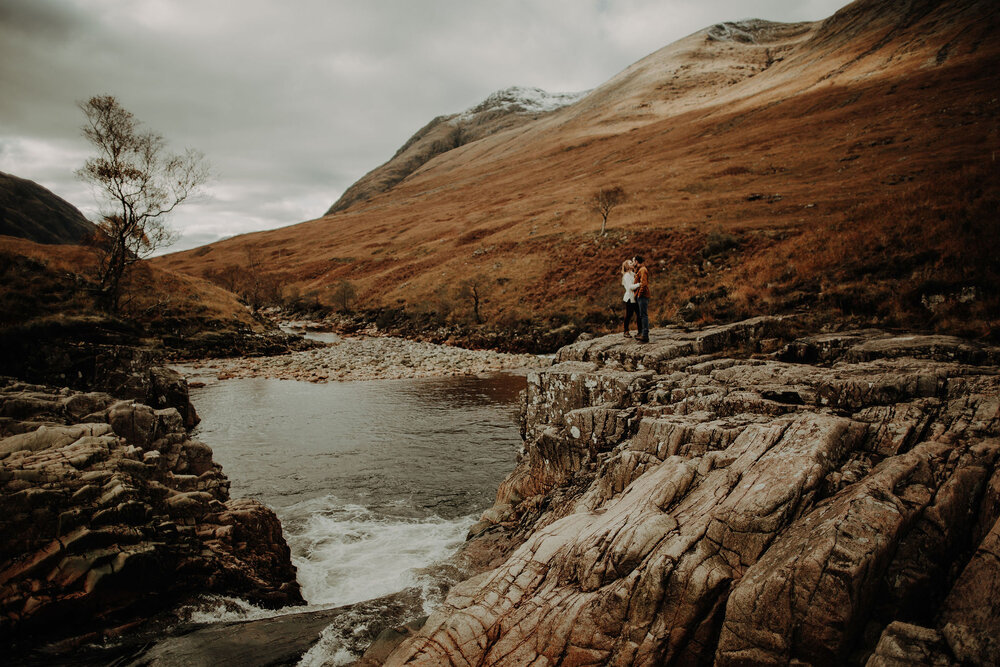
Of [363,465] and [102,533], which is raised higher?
[102,533]

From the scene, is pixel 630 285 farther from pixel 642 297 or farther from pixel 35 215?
pixel 35 215

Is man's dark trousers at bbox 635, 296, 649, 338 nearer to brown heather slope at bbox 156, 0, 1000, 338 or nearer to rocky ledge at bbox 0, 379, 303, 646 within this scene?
brown heather slope at bbox 156, 0, 1000, 338

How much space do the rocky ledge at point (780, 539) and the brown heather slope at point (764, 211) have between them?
22.1ft

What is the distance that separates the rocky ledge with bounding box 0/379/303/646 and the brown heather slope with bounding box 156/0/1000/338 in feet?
62.0

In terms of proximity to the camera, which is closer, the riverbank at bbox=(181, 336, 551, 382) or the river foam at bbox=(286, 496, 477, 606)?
the river foam at bbox=(286, 496, 477, 606)

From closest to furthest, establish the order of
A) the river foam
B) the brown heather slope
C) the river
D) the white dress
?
the river foam
the river
the white dress
the brown heather slope

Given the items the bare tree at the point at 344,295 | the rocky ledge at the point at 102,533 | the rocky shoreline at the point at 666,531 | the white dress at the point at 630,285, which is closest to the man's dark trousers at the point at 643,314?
the white dress at the point at 630,285

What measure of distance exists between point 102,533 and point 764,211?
5893 cm

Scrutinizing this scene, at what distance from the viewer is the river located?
460 inches

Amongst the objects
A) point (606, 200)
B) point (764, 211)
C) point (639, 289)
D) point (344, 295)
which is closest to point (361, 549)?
point (639, 289)

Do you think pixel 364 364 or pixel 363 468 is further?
pixel 364 364

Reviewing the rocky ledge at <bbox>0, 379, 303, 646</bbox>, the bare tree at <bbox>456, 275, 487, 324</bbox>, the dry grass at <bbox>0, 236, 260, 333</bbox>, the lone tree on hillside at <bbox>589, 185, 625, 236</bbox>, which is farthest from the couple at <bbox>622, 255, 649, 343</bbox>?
the lone tree on hillside at <bbox>589, 185, 625, 236</bbox>

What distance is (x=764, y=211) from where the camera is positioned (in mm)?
50125

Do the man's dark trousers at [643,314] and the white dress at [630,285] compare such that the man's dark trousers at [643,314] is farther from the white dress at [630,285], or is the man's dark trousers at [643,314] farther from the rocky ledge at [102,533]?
the rocky ledge at [102,533]
